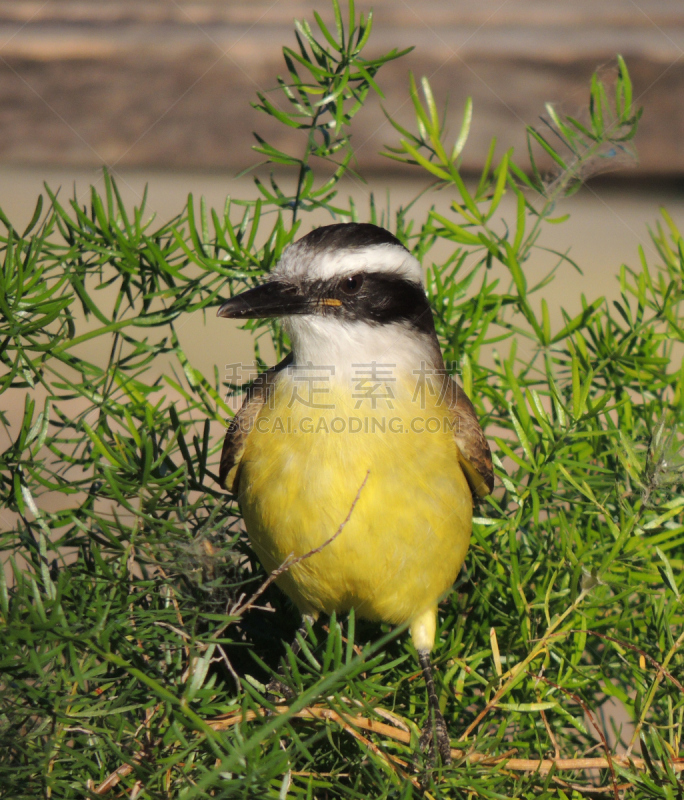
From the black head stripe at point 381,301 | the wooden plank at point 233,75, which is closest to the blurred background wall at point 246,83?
the wooden plank at point 233,75

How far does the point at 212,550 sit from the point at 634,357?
2.40 ft

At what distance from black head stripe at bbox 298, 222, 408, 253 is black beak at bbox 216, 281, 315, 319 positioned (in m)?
0.08

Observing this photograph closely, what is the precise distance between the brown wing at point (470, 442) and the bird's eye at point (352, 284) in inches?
9.5

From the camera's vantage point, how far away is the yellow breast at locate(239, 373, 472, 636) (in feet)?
3.82

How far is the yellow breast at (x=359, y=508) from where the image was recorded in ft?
3.82

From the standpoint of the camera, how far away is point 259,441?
130 cm

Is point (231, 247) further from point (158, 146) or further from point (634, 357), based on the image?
point (158, 146)

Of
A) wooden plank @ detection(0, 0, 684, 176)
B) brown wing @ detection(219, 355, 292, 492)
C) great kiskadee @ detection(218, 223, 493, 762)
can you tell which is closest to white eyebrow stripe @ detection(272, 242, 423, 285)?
great kiskadee @ detection(218, 223, 493, 762)

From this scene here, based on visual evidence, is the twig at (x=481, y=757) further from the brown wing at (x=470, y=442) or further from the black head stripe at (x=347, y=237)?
the black head stripe at (x=347, y=237)

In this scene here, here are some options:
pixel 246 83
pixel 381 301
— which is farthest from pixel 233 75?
pixel 381 301

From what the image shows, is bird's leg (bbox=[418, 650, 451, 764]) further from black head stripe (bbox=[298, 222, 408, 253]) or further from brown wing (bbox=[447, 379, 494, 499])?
black head stripe (bbox=[298, 222, 408, 253])

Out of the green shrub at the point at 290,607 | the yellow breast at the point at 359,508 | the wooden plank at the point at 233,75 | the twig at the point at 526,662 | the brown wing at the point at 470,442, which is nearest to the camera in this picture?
the green shrub at the point at 290,607

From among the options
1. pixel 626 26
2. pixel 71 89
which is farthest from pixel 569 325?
pixel 71 89

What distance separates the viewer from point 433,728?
89 centimetres
